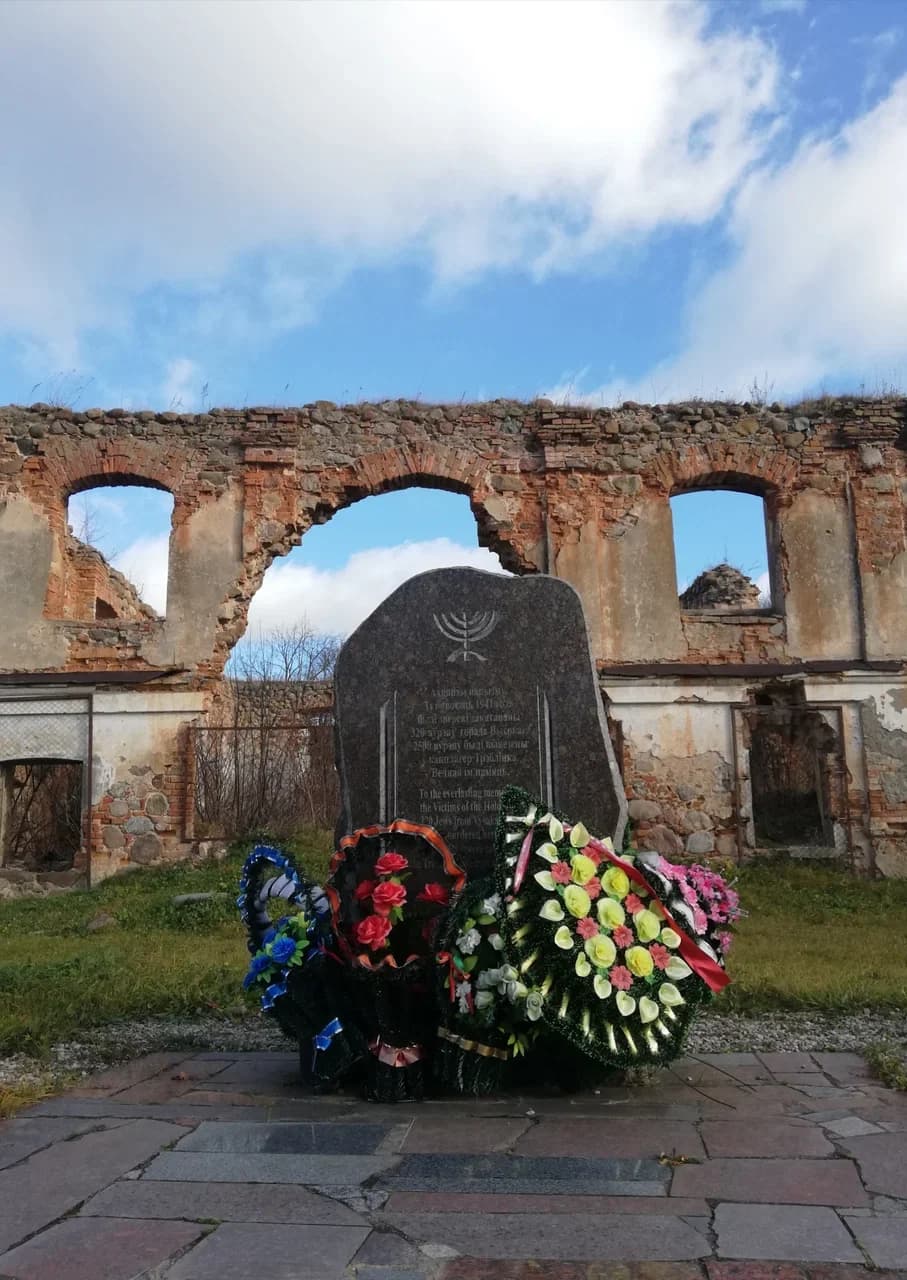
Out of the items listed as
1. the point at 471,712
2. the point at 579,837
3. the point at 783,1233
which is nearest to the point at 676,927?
the point at 579,837

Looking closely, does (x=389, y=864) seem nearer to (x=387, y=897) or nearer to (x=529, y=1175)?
(x=387, y=897)

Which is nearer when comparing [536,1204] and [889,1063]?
[536,1204]

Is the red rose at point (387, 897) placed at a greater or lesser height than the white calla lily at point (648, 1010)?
greater

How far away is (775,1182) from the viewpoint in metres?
3.04

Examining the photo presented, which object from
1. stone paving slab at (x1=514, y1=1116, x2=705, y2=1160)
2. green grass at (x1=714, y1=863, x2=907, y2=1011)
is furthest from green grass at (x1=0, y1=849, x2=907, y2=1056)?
stone paving slab at (x1=514, y1=1116, x2=705, y2=1160)

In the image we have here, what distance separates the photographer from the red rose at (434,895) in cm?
442

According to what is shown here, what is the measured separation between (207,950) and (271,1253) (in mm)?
6030

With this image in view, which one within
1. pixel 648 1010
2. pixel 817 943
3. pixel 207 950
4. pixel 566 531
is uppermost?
pixel 566 531

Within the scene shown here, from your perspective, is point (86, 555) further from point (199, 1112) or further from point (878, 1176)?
point (878, 1176)

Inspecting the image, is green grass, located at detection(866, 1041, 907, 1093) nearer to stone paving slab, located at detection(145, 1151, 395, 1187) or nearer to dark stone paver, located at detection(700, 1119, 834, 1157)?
dark stone paver, located at detection(700, 1119, 834, 1157)

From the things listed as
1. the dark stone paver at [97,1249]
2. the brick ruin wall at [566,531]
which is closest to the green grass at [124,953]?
the brick ruin wall at [566,531]

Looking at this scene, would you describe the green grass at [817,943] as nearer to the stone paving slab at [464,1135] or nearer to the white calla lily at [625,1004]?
the white calla lily at [625,1004]

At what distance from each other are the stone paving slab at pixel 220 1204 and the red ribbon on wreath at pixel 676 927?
4.89 feet

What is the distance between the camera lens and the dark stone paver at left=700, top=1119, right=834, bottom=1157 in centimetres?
334
